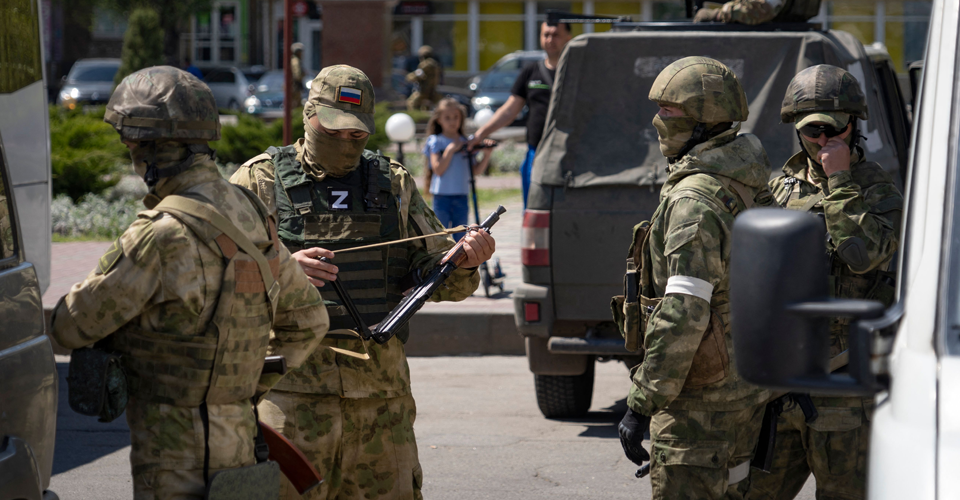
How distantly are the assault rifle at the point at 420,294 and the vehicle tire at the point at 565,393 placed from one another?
2327mm

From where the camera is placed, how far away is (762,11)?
5.96 meters

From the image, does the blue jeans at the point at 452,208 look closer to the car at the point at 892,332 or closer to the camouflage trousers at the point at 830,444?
the camouflage trousers at the point at 830,444

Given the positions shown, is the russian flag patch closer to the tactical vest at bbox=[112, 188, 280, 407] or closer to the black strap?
the tactical vest at bbox=[112, 188, 280, 407]

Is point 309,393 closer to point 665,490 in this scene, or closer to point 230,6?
point 665,490

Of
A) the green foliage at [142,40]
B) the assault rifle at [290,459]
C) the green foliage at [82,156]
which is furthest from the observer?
the green foliage at [142,40]

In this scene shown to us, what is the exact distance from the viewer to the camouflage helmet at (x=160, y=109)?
2.65m

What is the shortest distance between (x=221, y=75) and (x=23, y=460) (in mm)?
31341

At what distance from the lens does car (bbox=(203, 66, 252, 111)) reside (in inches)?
1267

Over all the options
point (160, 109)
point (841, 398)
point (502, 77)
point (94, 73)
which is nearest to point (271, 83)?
point (94, 73)

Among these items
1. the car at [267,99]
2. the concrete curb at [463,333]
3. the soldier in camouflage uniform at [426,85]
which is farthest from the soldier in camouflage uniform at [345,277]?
the car at [267,99]

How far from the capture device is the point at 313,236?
3.59 meters

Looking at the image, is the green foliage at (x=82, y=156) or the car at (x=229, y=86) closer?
the green foliage at (x=82, y=156)

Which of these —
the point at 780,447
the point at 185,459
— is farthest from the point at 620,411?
the point at 185,459

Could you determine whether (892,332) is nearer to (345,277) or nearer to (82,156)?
(345,277)
